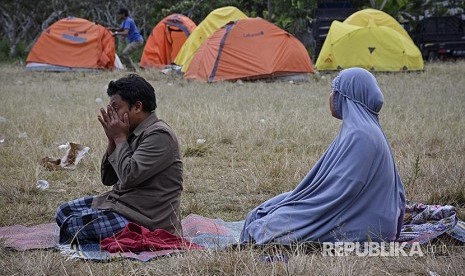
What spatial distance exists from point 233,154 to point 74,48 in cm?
1013

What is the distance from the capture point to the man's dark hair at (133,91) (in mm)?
3764

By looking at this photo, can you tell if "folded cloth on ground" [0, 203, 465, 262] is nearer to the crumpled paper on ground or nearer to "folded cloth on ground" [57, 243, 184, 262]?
"folded cloth on ground" [57, 243, 184, 262]

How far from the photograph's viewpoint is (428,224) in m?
3.89

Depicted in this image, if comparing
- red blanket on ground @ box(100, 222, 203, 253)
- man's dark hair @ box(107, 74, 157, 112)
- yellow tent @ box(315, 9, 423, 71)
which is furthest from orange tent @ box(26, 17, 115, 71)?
red blanket on ground @ box(100, 222, 203, 253)

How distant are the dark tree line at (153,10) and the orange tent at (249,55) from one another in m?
7.08

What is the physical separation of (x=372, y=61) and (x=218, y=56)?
11.0 ft

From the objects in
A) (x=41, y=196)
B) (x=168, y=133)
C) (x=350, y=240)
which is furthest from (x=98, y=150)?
(x=350, y=240)

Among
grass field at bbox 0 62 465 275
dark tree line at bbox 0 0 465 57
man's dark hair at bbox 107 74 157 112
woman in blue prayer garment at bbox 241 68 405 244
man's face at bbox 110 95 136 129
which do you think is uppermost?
man's dark hair at bbox 107 74 157 112

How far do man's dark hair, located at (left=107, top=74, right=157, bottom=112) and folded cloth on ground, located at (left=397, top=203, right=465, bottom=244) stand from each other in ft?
4.96

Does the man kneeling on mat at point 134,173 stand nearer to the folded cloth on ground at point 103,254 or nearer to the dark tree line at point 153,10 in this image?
the folded cloth on ground at point 103,254

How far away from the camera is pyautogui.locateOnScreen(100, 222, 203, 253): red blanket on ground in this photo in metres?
3.54

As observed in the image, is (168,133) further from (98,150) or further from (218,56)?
(218,56)

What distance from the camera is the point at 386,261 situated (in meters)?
3.14

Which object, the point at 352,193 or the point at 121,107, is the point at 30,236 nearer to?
the point at 121,107
